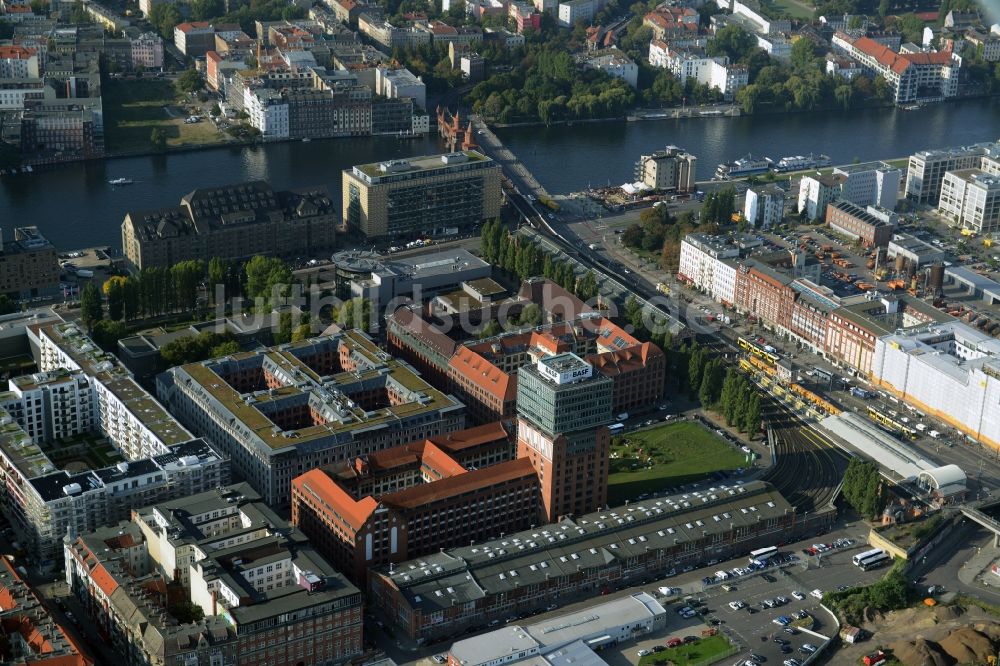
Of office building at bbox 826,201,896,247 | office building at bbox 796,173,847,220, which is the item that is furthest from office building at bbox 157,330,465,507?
office building at bbox 796,173,847,220

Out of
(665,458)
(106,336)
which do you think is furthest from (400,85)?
(665,458)

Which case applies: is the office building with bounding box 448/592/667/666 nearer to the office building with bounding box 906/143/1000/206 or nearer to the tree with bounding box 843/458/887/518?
the tree with bounding box 843/458/887/518

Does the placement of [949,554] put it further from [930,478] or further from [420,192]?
[420,192]

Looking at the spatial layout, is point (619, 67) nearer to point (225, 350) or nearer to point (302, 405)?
point (225, 350)

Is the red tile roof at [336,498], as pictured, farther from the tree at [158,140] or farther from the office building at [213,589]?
the tree at [158,140]

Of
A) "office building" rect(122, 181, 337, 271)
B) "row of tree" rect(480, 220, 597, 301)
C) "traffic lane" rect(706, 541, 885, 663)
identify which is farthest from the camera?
"office building" rect(122, 181, 337, 271)

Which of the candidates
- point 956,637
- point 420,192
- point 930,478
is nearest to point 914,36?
point 420,192
